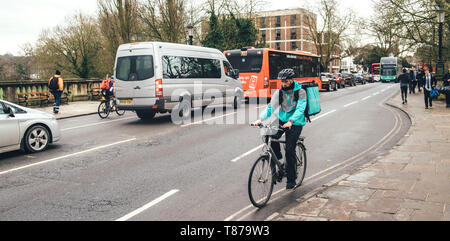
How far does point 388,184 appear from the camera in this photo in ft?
18.5

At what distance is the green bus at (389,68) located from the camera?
53469mm

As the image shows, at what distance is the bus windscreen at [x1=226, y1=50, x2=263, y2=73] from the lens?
20.3 meters

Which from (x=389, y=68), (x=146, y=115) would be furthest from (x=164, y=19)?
(x=389, y=68)

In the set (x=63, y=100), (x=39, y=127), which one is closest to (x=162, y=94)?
(x=39, y=127)

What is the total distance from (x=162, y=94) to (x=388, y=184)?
27.4 ft

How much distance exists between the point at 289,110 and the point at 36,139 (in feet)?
20.0

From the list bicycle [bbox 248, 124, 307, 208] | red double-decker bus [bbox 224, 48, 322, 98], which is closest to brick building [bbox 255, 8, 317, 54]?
red double-decker bus [bbox 224, 48, 322, 98]

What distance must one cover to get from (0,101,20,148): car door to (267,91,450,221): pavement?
243 inches

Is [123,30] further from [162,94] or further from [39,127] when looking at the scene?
[39,127]

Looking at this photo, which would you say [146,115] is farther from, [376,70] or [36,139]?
[376,70]

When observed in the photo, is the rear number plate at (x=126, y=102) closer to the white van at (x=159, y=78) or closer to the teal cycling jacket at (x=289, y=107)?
the white van at (x=159, y=78)

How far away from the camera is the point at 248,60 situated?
20.6 metres

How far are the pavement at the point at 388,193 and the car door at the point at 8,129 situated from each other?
6179 mm

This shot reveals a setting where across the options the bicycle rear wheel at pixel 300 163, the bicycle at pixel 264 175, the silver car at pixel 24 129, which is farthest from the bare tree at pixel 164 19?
the bicycle at pixel 264 175
